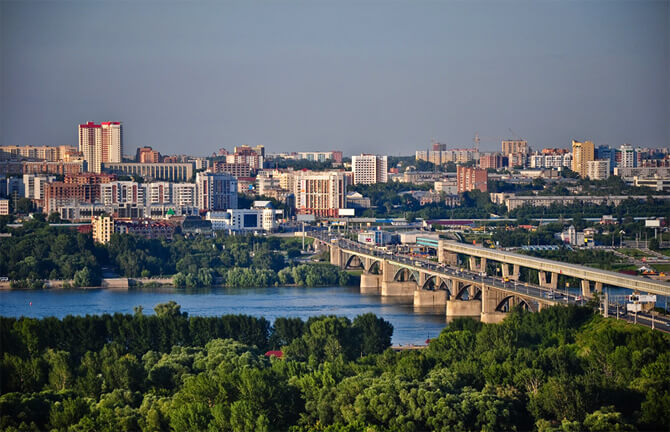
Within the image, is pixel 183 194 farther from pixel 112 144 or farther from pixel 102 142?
pixel 102 142

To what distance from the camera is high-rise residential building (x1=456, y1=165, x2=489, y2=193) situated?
135ft

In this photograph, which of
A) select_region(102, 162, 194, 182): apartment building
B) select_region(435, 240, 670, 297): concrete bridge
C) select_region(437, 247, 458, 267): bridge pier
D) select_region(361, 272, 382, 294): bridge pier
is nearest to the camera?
select_region(435, 240, 670, 297): concrete bridge

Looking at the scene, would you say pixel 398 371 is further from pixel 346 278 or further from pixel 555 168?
pixel 555 168

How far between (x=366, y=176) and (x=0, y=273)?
82.7 feet

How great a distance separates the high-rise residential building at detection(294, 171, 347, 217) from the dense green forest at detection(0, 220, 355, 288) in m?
8.24

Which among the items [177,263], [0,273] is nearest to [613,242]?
[177,263]

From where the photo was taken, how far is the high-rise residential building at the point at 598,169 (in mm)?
44594

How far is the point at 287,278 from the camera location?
71.3 ft

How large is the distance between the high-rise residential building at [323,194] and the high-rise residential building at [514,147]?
26.1 metres

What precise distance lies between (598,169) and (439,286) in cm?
2718

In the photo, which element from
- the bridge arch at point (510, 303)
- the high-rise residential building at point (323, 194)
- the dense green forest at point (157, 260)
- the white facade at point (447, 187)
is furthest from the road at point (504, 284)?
the white facade at point (447, 187)

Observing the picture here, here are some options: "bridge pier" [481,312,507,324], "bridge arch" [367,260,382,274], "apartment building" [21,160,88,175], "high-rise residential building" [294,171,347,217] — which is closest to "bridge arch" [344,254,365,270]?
"bridge arch" [367,260,382,274]

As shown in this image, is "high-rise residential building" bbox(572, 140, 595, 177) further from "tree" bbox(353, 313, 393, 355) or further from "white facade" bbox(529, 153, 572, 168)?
"tree" bbox(353, 313, 393, 355)

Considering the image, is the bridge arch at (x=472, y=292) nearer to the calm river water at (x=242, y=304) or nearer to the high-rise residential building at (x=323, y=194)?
the calm river water at (x=242, y=304)
